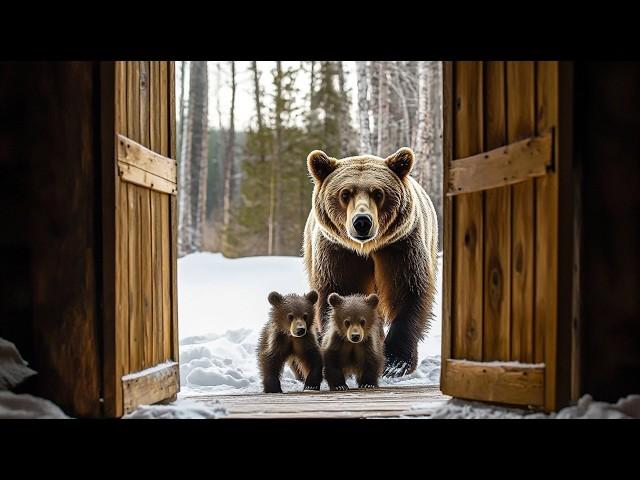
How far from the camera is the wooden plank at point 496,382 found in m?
4.02

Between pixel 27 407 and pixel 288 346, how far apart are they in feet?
10.2

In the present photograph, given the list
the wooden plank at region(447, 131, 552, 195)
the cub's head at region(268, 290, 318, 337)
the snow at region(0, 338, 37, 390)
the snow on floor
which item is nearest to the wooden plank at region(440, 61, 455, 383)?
the wooden plank at region(447, 131, 552, 195)

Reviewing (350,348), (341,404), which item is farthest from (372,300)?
(341,404)

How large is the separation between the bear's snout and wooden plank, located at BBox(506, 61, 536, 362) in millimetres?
2720

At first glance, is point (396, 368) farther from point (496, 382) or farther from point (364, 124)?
point (364, 124)

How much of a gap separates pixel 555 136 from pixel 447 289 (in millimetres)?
1501

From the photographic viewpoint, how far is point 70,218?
4152mm

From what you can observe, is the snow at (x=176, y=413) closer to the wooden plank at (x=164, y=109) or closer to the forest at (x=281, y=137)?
the wooden plank at (x=164, y=109)

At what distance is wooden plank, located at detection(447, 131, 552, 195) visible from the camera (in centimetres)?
403

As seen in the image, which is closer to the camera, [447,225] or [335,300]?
[447,225]

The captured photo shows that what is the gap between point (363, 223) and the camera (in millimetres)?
7039

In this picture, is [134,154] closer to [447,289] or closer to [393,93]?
[447,289]
